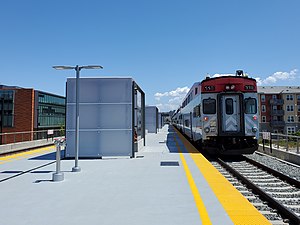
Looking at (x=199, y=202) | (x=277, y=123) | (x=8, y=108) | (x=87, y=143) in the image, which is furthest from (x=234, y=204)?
(x=277, y=123)

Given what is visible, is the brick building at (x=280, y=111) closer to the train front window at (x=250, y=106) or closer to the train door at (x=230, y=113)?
the train front window at (x=250, y=106)

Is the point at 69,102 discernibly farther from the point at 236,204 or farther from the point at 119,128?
the point at 236,204

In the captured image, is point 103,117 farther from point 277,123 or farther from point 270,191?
point 277,123

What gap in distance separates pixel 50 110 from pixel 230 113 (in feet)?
132

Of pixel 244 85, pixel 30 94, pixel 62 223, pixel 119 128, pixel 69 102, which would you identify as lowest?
pixel 62 223

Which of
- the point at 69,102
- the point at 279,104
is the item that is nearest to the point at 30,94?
the point at 69,102

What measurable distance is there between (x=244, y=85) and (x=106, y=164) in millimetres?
7587

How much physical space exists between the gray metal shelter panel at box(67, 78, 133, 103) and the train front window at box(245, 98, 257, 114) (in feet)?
18.6

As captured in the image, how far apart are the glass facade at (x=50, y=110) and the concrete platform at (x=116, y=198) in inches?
1395

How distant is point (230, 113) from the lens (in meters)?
11.5

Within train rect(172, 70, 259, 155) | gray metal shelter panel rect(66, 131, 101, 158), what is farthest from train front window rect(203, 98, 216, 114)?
gray metal shelter panel rect(66, 131, 101, 158)

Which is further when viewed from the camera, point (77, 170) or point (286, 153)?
point (286, 153)

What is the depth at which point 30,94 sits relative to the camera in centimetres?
3750

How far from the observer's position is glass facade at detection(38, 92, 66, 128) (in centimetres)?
4050
